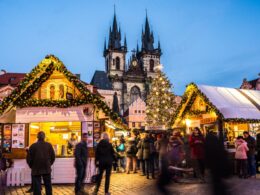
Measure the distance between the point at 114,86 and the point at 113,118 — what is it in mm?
66571

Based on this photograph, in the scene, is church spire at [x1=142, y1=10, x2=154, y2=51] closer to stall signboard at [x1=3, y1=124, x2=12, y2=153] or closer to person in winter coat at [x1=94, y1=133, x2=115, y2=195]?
stall signboard at [x1=3, y1=124, x2=12, y2=153]

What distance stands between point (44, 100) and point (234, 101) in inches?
352

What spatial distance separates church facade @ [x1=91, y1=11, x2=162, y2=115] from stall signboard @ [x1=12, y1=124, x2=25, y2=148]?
62018 millimetres

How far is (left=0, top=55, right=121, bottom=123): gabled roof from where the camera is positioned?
40.3 feet

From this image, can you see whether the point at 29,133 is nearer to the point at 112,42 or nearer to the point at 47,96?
the point at 47,96

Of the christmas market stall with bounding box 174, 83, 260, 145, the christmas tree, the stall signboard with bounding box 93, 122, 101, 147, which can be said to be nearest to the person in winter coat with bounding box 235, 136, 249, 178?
the christmas market stall with bounding box 174, 83, 260, 145

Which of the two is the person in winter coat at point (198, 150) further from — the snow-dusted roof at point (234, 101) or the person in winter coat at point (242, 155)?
the snow-dusted roof at point (234, 101)

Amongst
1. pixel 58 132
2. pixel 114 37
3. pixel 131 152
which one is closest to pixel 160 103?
pixel 131 152

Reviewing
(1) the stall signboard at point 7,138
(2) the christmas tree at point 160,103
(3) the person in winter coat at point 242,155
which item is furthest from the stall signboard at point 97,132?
(2) the christmas tree at point 160,103

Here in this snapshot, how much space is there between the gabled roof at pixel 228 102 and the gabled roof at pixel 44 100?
5144 mm

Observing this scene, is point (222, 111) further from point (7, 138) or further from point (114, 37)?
point (114, 37)

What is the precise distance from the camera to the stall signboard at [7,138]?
39.7ft

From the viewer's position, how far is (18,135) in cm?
1216

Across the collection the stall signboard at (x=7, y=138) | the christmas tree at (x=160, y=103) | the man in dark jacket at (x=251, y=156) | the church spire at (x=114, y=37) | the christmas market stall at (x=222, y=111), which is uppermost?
the church spire at (x=114, y=37)
